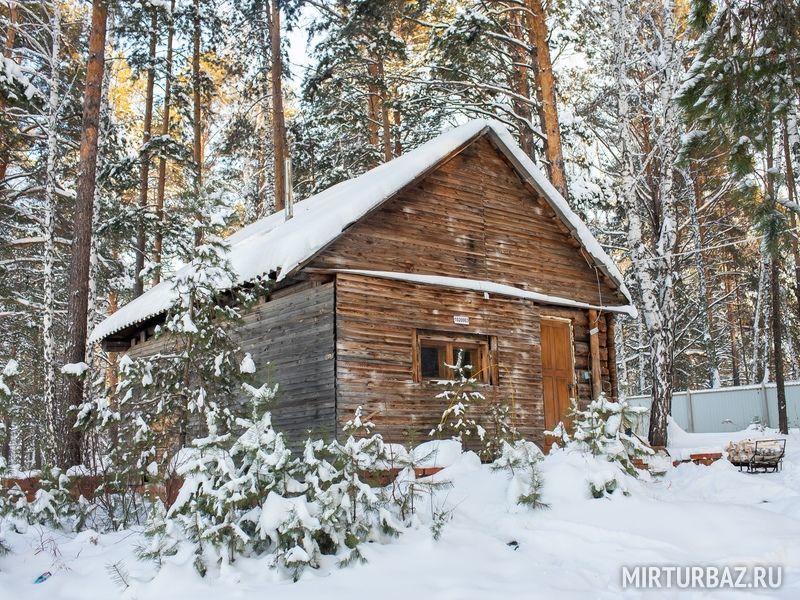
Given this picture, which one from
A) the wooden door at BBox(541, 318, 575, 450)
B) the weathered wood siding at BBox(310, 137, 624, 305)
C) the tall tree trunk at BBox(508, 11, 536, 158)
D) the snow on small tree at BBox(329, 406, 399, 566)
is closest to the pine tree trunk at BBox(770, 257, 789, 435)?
the tall tree trunk at BBox(508, 11, 536, 158)

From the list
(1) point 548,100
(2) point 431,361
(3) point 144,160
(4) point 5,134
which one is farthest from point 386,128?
(2) point 431,361

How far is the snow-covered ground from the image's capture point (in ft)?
18.0

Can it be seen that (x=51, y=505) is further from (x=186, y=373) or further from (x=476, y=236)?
(x=476, y=236)

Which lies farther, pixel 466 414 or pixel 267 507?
pixel 466 414

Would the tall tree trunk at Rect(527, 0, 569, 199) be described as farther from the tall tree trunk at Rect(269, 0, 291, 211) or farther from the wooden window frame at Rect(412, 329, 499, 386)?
the tall tree trunk at Rect(269, 0, 291, 211)

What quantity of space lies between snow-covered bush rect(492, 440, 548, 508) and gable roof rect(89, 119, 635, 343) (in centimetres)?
389

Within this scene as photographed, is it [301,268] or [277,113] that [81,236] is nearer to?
[301,268]

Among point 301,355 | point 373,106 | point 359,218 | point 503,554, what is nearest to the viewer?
point 503,554

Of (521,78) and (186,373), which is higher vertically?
(521,78)

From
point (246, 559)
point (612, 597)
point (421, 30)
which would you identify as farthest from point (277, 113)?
point (612, 597)

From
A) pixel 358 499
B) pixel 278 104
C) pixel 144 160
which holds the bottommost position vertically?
pixel 358 499

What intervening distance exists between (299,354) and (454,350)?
2.86 m

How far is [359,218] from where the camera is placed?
35.1ft

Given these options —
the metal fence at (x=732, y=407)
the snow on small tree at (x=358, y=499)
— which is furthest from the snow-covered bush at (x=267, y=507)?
the metal fence at (x=732, y=407)
